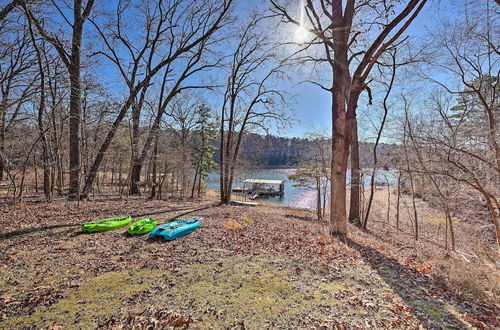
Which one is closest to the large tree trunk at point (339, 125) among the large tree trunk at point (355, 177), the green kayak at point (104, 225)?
the large tree trunk at point (355, 177)

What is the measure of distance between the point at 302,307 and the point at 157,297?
72.5 inches

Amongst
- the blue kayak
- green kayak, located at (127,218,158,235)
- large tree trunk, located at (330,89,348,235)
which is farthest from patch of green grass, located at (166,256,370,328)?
large tree trunk, located at (330,89,348,235)

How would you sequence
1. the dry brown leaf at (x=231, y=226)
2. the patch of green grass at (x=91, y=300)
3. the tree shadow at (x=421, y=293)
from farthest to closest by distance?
1. the dry brown leaf at (x=231, y=226)
2. the tree shadow at (x=421, y=293)
3. the patch of green grass at (x=91, y=300)

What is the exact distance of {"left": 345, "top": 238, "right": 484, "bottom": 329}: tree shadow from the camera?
2794 millimetres

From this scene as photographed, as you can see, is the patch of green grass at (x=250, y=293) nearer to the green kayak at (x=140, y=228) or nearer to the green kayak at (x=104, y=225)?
the green kayak at (x=140, y=228)

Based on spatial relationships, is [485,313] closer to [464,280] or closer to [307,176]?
[464,280]

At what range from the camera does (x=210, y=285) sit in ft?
11.0

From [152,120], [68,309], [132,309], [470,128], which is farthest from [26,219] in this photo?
[470,128]

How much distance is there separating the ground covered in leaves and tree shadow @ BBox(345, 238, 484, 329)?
0.02 m

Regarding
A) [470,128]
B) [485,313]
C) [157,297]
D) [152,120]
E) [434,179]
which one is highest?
[152,120]

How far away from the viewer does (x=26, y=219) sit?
589 centimetres

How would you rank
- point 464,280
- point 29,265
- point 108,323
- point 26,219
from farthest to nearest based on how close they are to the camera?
point 26,219 → point 464,280 → point 29,265 → point 108,323

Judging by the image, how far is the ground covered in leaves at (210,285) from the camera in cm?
263

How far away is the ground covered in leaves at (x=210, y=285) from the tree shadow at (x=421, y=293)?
2cm
